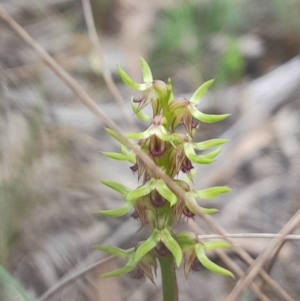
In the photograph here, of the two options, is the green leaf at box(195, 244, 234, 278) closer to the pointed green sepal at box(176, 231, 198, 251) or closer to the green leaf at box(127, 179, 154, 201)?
the pointed green sepal at box(176, 231, 198, 251)

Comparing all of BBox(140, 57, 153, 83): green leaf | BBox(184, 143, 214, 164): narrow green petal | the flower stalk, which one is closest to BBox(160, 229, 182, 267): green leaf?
the flower stalk

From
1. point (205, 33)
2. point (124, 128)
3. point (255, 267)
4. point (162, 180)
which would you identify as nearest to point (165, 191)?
point (162, 180)

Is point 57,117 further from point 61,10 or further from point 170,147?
point 170,147

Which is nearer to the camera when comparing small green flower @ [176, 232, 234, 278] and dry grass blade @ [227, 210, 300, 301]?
small green flower @ [176, 232, 234, 278]

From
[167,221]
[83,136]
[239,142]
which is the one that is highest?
[167,221]

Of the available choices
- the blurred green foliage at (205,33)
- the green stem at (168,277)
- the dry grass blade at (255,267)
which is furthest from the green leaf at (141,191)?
the blurred green foliage at (205,33)

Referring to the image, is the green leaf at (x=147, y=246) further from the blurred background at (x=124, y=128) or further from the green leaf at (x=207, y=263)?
the blurred background at (x=124, y=128)

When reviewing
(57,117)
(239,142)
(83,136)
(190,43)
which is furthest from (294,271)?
(190,43)
